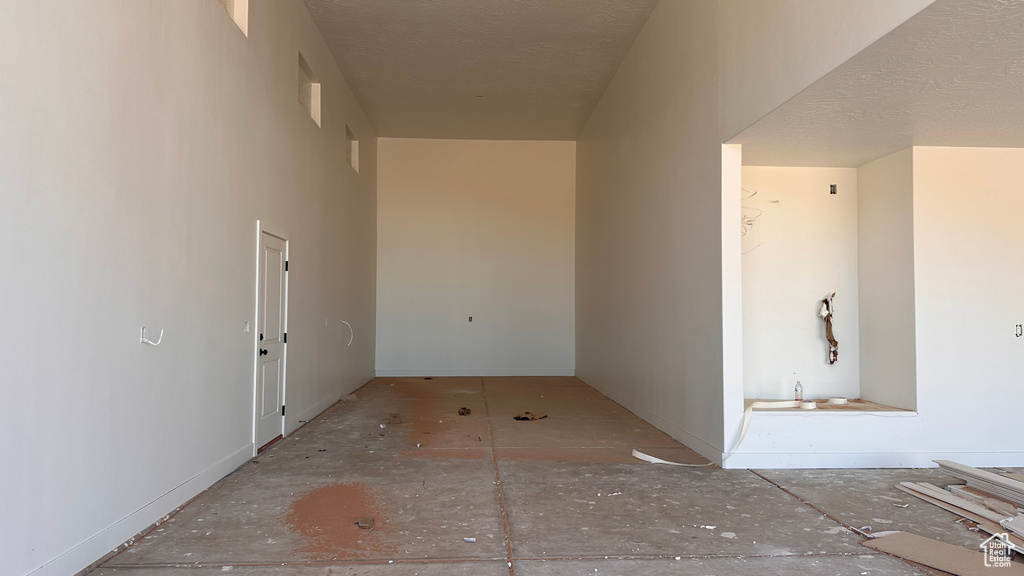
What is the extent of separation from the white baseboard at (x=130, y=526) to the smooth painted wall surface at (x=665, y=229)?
3.79 m

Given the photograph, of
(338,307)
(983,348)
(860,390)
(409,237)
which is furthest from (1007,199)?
(409,237)

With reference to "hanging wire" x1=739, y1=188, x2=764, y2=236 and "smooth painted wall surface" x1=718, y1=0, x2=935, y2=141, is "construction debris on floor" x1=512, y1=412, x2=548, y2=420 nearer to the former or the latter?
"hanging wire" x1=739, y1=188, x2=764, y2=236

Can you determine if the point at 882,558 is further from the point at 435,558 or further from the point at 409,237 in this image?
the point at 409,237

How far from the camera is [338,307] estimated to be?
28.0 ft

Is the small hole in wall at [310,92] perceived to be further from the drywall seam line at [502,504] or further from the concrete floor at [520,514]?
the drywall seam line at [502,504]

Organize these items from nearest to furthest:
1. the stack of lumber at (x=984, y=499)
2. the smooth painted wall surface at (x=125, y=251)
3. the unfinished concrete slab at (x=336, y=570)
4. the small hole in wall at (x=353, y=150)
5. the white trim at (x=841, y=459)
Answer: the smooth painted wall surface at (x=125, y=251), the unfinished concrete slab at (x=336, y=570), the stack of lumber at (x=984, y=499), the white trim at (x=841, y=459), the small hole in wall at (x=353, y=150)

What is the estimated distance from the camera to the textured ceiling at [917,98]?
3.04 metres

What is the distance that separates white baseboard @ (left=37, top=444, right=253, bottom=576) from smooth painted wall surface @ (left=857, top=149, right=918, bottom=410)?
17.6 feet

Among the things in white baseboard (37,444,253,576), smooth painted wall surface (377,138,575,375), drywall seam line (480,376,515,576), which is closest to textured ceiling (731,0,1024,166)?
drywall seam line (480,376,515,576)

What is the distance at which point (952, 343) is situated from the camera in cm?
510

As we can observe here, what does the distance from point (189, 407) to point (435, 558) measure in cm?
202

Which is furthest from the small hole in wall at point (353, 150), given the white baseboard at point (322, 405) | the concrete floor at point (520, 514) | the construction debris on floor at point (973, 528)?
the construction debris on floor at point (973, 528)

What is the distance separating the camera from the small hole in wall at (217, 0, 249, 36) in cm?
495

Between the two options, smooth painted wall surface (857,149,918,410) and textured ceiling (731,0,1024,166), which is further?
smooth painted wall surface (857,149,918,410)
